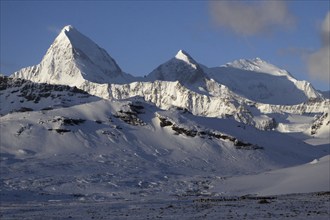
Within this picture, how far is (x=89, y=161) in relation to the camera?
11050 cm

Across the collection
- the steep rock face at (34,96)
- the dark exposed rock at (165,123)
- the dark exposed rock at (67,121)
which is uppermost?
the steep rock face at (34,96)

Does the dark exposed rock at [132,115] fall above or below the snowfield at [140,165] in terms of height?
above

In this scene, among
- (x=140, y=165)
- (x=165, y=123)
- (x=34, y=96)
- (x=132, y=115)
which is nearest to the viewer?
(x=140, y=165)

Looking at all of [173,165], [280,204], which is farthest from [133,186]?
[280,204]

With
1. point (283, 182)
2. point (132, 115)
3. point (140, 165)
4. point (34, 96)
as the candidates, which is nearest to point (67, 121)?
point (132, 115)

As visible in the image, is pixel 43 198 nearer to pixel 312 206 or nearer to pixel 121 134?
pixel 312 206

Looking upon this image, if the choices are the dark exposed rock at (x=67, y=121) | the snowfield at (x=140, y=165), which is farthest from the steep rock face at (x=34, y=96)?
the dark exposed rock at (x=67, y=121)

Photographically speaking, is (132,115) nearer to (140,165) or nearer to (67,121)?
(67,121)

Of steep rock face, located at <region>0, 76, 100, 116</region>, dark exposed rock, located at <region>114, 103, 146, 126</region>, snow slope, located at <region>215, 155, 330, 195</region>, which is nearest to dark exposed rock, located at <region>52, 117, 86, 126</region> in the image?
dark exposed rock, located at <region>114, 103, 146, 126</region>

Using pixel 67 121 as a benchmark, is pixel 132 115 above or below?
above

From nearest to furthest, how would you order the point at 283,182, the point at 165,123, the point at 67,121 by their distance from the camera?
the point at 283,182
the point at 67,121
the point at 165,123

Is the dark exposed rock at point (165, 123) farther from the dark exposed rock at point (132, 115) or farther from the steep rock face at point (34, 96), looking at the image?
the steep rock face at point (34, 96)

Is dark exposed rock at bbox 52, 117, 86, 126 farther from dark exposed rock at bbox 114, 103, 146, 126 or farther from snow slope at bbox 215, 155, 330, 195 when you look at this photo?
snow slope at bbox 215, 155, 330, 195

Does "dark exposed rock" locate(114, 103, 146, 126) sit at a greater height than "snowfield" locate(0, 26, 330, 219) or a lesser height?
greater
